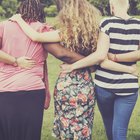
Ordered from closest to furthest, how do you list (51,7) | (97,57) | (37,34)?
1. (37,34)
2. (97,57)
3. (51,7)

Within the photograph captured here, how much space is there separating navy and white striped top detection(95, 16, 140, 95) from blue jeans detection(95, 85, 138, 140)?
0.19 ft

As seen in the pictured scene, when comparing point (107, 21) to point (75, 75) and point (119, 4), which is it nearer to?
point (119, 4)

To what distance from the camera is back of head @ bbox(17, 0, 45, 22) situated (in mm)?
4641

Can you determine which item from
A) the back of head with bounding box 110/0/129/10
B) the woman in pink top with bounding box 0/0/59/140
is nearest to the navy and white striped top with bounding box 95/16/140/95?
the back of head with bounding box 110/0/129/10

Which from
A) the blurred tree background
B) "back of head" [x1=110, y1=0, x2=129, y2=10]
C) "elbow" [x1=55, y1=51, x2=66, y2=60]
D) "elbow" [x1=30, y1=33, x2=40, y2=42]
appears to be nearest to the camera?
"elbow" [x1=30, y1=33, x2=40, y2=42]

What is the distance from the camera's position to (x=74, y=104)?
4727mm

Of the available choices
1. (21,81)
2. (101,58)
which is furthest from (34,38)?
(101,58)

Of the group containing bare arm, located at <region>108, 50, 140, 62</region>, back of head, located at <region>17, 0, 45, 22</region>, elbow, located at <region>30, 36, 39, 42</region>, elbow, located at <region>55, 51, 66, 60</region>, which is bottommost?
bare arm, located at <region>108, 50, 140, 62</region>

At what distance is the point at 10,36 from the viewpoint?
4559mm

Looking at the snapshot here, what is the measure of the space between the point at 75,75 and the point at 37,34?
51cm

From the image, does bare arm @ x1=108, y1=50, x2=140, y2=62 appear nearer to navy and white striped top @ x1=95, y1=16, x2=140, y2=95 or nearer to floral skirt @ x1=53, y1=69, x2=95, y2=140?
navy and white striped top @ x1=95, y1=16, x2=140, y2=95

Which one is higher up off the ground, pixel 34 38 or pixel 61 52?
pixel 34 38

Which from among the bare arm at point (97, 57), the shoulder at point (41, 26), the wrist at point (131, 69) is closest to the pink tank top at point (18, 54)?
the shoulder at point (41, 26)

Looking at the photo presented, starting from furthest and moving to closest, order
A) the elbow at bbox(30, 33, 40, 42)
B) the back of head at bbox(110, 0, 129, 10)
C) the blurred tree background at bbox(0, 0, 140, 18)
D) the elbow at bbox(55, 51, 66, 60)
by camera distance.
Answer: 1. the blurred tree background at bbox(0, 0, 140, 18)
2. the back of head at bbox(110, 0, 129, 10)
3. the elbow at bbox(55, 51, 66, 60)
4. the elbow at bbox(30, 33, 40, 42)
